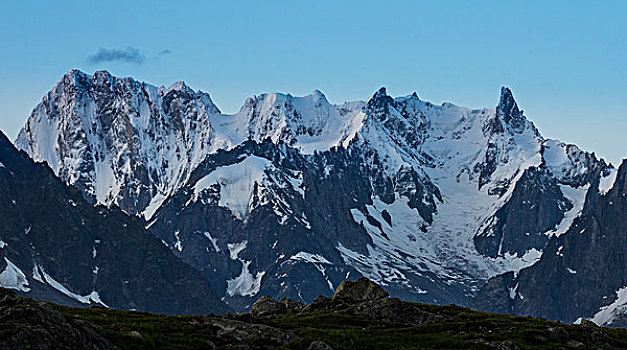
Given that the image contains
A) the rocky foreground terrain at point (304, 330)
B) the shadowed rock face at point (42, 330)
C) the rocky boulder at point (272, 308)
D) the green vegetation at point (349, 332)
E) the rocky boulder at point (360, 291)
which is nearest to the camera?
the shadowed rock face at point (42, 330)

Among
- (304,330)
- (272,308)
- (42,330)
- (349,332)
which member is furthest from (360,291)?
(42,330)

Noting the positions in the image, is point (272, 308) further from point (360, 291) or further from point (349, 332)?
point (349, 332)

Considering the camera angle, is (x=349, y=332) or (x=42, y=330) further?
(x=349, y=332)

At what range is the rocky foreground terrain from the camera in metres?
67.1

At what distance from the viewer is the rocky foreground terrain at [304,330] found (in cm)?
6712

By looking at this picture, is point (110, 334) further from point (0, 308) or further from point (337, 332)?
point (337, 332)

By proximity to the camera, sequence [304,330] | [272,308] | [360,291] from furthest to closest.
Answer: [360,291], [272,308], [304,330]

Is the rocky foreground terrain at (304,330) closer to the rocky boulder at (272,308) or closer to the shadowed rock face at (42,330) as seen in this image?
the shadowed rock face at (42,330)

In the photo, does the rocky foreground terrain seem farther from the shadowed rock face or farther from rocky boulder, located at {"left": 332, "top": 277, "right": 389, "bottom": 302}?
rocky boulder, located at {"left": 332, "top": 277, "right": 389, "bottom": 302}

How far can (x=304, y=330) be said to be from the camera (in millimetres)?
86375

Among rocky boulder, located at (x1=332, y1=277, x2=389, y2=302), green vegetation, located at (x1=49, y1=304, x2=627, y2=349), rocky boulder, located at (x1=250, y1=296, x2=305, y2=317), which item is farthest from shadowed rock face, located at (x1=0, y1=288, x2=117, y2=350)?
rocky boulder, located at (x1=332, y1=277, x2=389, y2=302)

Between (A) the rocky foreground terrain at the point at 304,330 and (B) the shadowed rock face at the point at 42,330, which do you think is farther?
(A) the rocky foreground terrain at the point at 304,330

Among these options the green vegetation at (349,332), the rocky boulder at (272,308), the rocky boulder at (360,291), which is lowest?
the green vegetation at (349,332)

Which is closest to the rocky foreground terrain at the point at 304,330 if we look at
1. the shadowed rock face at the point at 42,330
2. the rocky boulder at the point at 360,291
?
the shadowed rock face at the point at 42,330
